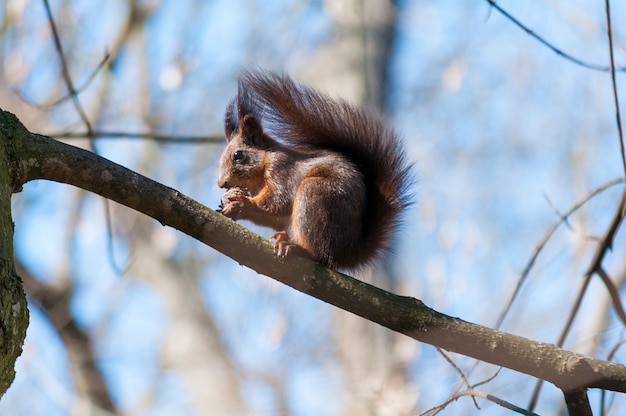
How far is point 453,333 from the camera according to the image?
152cm

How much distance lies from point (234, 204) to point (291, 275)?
1.48 ft

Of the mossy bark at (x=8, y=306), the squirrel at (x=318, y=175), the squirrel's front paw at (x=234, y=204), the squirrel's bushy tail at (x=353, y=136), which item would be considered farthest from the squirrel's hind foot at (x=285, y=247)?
the mossy bark at (x=8, y=306)

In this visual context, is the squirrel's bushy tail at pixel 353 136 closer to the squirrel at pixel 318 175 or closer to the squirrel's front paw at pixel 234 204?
the squirrel at pixel 318 175

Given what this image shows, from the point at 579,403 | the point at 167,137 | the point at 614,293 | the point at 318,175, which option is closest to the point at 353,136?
the point at 318,175

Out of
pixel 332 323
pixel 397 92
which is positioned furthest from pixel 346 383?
pixel 397 92

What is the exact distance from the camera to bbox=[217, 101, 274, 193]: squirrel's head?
91.3 inches

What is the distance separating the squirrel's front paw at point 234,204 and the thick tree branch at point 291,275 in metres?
0.43

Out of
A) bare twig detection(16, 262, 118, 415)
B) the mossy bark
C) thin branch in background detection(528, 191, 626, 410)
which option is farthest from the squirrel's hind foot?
bare twig detection(16, 262, 118, 415)

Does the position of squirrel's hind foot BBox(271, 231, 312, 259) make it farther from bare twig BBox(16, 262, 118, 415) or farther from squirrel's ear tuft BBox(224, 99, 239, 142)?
bare twig BBox(16, 262, 118, 415)

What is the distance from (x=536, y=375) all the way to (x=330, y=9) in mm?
4934

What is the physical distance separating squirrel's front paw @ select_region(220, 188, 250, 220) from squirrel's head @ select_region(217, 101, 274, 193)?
265 mm

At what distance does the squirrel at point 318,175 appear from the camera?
1997mm

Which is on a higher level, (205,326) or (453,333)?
(205,326)

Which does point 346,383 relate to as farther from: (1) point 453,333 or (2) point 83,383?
(1) point 453,333
